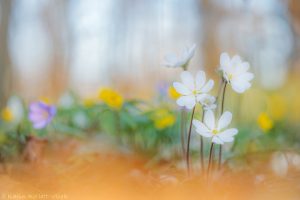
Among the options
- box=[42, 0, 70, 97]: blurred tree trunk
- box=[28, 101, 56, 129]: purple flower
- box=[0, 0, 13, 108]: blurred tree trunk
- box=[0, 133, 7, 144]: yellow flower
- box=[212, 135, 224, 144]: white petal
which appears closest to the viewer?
box=[212, 135, 224, 144]: white petal

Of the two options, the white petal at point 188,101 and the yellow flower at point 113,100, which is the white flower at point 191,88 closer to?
the white petal at point 188,101

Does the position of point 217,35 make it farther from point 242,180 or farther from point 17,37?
point 242,180

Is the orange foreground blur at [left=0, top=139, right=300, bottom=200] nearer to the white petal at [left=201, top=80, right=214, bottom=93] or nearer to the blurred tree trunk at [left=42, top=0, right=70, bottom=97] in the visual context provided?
the white petal at [left=201, top=80, right=214, bottom=93]

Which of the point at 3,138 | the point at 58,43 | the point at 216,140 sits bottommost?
the point at 58,43

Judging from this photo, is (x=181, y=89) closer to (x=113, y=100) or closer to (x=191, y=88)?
(x=191, y=88)

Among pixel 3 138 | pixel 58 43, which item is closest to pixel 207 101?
pixel 3 138

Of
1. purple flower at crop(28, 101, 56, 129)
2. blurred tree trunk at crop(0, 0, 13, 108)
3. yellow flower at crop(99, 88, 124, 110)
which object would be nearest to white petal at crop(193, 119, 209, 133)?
purple flower at crop(28, 101, 56, 129)
